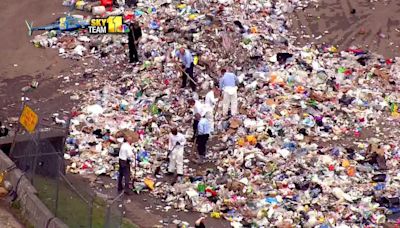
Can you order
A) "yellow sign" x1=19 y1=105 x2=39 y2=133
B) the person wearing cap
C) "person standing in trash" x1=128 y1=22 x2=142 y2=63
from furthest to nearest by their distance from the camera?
"person standing in trash" x1=128 y1=22 x2=142 y2=63 < the person wearing cap < "yellow sign" x1=19 y1=105 x2=39 y2=133

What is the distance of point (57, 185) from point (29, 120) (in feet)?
5.42

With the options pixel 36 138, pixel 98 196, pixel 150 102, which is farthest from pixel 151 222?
pixel 150 102

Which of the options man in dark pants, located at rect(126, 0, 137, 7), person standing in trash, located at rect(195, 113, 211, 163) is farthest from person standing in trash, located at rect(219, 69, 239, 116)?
man in dark pants, located at rect(126, 0, 137, 7)

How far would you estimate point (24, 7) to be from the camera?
83.4 ft

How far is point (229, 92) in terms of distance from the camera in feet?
62.6

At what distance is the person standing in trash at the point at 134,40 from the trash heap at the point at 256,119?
0.25 meters

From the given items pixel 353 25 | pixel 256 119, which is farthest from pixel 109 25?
pixel 353 25

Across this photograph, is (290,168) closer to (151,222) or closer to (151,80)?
(151,222)

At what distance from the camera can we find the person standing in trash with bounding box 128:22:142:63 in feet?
70.3

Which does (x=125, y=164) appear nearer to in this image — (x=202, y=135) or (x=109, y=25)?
(x=202, y=135)

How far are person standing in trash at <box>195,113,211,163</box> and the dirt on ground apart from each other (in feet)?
18.5

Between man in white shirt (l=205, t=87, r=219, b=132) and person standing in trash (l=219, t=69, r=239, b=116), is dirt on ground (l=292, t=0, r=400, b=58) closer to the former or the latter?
person standing in trash (l=219, t=69, r=239, b=116)

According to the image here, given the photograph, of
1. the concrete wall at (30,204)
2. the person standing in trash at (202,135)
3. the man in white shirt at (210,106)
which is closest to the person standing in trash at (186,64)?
the man in white shirt at (210,106)

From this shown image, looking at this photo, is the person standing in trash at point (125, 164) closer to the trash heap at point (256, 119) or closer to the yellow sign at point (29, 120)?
the trash heap at point (256, 119)
